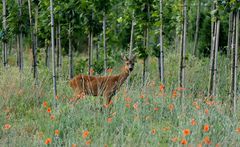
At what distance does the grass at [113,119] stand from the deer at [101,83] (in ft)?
0.69

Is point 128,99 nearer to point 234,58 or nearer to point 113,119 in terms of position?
point 113,119

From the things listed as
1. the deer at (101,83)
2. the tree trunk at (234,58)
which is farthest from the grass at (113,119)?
the tree trunk at (234,58)

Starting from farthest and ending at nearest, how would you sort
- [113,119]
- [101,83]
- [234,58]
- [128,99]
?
[101,83] < [234,58] < [128,99] < [113,119]

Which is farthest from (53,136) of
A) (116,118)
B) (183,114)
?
(183,114)

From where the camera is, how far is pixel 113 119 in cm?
692

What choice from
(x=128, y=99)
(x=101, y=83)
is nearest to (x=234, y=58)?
(x=128, y=99)

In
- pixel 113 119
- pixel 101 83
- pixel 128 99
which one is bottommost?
pixel 113 119

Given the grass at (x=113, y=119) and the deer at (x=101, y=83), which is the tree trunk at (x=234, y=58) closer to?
the grass at (x=113, y=119)

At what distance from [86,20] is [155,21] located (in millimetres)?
1841

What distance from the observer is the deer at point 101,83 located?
8.84m

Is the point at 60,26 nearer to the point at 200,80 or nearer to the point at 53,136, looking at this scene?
the point at 200,80

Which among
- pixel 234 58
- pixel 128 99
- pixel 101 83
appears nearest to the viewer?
pixel 128 99

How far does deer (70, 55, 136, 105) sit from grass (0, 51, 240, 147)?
212 mm

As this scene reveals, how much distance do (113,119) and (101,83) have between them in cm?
216
